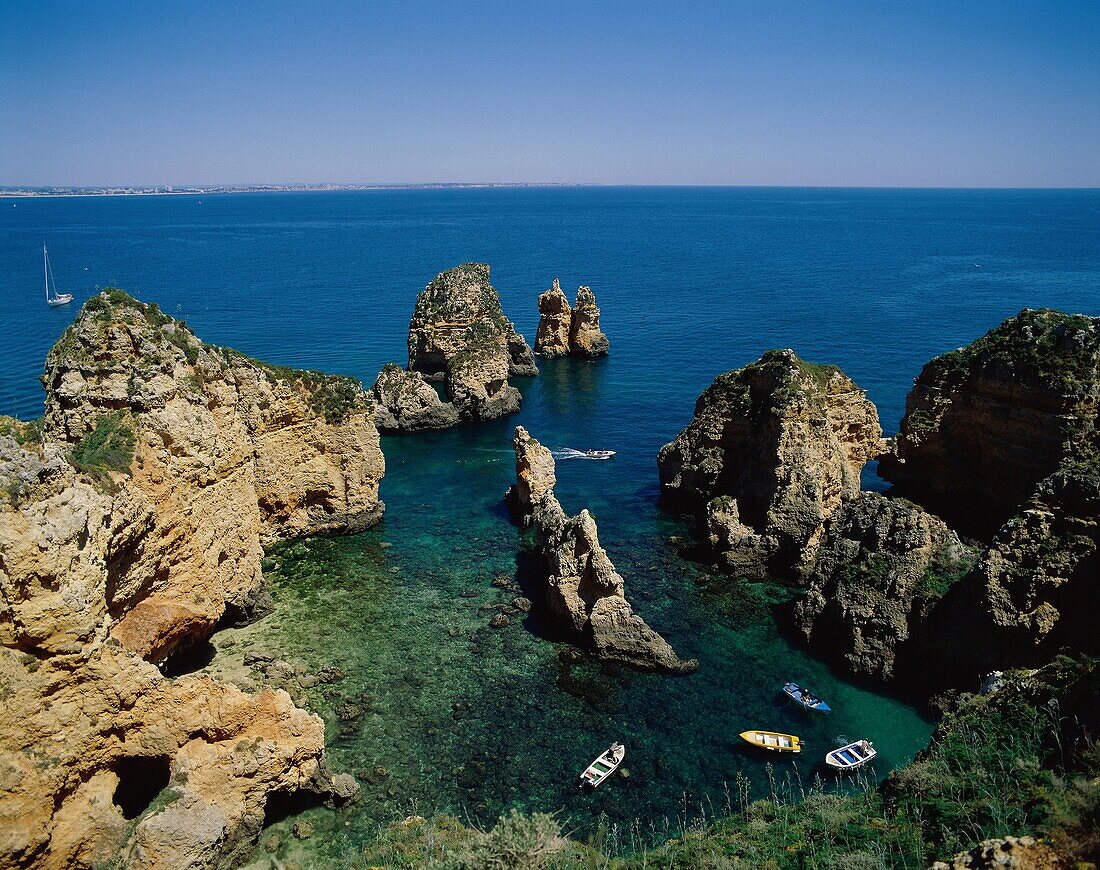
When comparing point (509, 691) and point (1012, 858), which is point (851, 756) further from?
point (1012, 858)

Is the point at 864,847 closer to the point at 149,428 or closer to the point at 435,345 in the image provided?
the point at 149,428

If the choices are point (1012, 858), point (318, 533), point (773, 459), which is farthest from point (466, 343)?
point (1012, 858)

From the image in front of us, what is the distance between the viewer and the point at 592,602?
31.1m

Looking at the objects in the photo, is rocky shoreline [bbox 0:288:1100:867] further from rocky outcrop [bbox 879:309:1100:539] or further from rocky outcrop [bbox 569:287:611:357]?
rocky outcrop [bbox 569:287:611:357]

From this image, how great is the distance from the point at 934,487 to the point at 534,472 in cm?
2260

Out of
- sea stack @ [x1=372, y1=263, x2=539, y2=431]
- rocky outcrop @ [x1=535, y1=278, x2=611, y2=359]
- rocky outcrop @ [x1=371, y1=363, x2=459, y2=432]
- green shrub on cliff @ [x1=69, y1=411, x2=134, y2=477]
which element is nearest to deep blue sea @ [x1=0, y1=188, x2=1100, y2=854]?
rocky outcrop @ [x1=371, y1=363, x2=459, y2=432]

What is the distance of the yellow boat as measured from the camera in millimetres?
25141

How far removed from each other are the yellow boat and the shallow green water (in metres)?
0.44

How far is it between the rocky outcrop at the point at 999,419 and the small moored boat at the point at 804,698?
15.4m

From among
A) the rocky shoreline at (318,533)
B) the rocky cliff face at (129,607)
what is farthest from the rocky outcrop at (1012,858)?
the rocky cliff face at (129,607)

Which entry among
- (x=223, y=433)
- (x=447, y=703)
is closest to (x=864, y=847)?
(x=447, y=703)

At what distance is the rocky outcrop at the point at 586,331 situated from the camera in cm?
8169

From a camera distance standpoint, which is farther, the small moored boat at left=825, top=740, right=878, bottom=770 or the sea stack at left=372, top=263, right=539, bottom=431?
the sea stack at left=372, top=263, right=539, bottom=431

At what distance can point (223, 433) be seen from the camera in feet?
99.4
